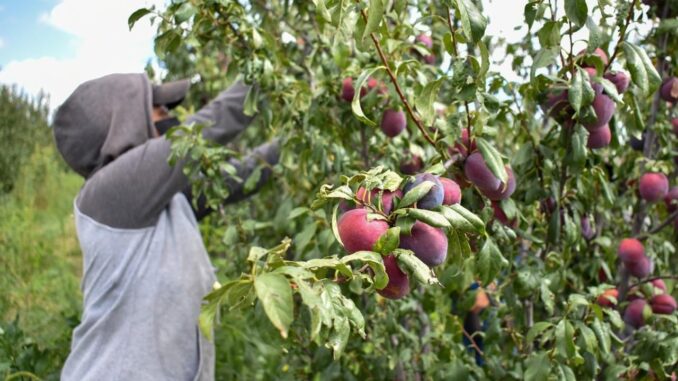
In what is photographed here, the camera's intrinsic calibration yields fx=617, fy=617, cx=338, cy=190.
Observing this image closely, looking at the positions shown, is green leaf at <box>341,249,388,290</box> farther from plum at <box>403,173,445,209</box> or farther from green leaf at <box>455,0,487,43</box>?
green leaf at <box>455,0,487,43</box>

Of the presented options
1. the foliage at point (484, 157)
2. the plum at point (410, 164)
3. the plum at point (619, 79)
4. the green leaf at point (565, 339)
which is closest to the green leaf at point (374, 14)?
the foliage at point (484, 157)

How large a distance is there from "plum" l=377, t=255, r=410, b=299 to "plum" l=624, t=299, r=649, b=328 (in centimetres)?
97

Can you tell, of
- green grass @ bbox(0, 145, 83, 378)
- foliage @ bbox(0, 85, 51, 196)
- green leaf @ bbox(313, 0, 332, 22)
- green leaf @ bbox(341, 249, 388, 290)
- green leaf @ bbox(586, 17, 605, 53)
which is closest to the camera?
green leaf @ bbox(341, 249, 388, 290)

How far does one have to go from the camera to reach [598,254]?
Result: 1551 millimetres

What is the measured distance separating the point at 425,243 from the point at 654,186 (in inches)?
38.4

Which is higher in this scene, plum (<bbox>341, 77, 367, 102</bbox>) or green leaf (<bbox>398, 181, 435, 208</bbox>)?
plum (<bbox>341, 77, 367, 102</bbox>)

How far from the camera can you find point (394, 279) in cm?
71

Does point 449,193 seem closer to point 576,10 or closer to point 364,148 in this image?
point 576,10

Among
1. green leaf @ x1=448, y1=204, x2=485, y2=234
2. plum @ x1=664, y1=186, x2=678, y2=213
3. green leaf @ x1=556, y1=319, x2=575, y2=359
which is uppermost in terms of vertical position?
green leaf @ x1=448, y1=204, x2=485, y2=234

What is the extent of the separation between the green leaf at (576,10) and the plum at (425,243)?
40 centimetres

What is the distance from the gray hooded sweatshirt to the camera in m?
1.59

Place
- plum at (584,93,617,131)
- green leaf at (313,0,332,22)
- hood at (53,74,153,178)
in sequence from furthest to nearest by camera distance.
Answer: hood at (53,74,153,178) → plum at (584,93,617,131) → green leaf at (313,0,332,22)

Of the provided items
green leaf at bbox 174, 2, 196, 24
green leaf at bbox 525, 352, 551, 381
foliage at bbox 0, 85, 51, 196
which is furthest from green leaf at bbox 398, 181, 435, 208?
foliage at bbox 0, 85, 51, 196

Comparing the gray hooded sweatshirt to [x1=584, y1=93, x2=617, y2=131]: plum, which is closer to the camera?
[x1=584, y1=93, x2=617, y2=131]: plum
